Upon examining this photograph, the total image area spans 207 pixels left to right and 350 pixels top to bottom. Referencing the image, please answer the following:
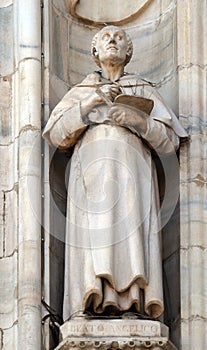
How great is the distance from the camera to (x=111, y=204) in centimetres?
1345

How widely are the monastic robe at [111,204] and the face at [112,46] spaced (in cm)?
13

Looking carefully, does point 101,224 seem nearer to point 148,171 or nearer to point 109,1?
point 148,171

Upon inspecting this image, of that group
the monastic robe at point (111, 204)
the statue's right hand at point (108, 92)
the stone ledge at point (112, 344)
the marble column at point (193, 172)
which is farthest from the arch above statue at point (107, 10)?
the stone ledge at point (112, 344)

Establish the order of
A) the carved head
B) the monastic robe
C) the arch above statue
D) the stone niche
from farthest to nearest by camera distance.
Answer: the arch above statue, the carved head, the stone niche, the monastic robe

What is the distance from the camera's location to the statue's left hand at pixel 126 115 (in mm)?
13570

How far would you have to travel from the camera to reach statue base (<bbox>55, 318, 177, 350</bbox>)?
43.0 ft

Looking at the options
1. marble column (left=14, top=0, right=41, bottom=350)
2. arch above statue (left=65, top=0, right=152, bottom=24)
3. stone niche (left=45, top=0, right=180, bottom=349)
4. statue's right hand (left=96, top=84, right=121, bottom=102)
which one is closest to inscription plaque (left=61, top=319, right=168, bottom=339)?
marble column (left=14, top=0, right=41, bottom=350)

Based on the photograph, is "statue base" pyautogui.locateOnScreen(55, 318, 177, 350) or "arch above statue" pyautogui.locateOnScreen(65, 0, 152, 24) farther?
"arch above statue" pyautogui.locateOnScreen(65, 0, 152, 24)

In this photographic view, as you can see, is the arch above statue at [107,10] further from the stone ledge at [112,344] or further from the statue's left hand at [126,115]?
the stone ledge at [112,344]

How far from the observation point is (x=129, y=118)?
13578 mm

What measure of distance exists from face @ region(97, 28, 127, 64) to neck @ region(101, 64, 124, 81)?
4 centimetres

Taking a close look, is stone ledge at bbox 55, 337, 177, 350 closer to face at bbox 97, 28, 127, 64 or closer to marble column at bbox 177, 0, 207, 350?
marble column at bbox 177, 0, 207, 350

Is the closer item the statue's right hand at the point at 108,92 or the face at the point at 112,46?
the statue's right hand at the point at 108,92

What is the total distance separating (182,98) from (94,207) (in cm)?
101
